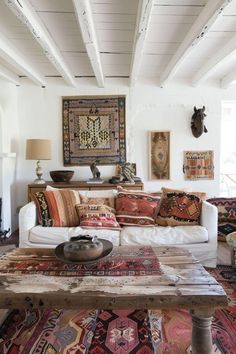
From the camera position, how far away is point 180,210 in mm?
3281

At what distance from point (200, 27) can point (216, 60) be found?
115cm

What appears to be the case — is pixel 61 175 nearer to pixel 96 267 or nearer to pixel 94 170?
pixel 94 170

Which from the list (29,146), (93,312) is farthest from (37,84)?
(93,312)

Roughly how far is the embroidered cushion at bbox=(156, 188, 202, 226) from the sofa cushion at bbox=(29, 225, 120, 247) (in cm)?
61

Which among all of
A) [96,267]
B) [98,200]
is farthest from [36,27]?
[96,267]

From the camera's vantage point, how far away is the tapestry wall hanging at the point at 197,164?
5.01 metres

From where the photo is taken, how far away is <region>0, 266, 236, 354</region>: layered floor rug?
183 cm

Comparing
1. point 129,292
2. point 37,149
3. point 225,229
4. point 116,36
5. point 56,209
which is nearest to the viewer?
point 129,292

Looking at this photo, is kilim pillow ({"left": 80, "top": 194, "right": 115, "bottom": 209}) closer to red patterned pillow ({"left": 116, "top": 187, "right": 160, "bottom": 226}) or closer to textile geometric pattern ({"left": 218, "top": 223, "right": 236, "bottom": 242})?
red patterned pillow ({"left": 116, "top": 187, "right": 160, "bottom": 226})

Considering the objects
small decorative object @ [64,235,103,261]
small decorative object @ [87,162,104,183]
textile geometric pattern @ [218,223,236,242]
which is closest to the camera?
small decorative object @ [64,235,103,261]

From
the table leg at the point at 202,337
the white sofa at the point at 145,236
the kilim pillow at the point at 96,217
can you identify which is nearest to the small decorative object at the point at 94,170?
the kilim pillow at the point at 96,217

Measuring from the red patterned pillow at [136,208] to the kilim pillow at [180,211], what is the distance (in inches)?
4.2

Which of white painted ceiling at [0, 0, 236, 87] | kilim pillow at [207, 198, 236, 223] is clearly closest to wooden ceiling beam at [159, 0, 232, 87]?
white painted ceiling at [0, 0, 236, 87]

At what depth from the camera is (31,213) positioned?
3.15 meters
